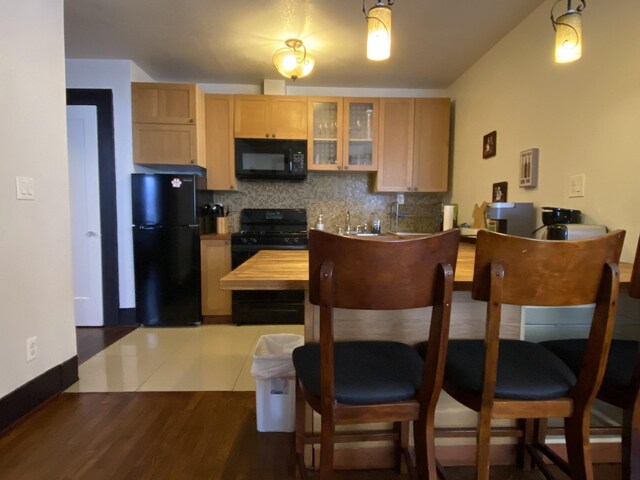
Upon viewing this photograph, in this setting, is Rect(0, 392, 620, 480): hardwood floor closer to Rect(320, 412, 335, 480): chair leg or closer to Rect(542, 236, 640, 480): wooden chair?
Rect(542, 236, 640, 480): wooden chair

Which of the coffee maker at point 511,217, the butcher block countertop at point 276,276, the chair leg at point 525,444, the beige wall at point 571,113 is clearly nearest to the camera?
the butcher block countertop at point 276,276

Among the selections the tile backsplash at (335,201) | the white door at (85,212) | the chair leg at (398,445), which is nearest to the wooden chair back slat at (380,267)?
the chair leg at (398,445)

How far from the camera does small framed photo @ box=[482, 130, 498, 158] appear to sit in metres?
2.72

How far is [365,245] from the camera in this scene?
2.75 feet

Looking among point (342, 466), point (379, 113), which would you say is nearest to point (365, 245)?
point (342, 466)

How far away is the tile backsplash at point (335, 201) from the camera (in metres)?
3.81

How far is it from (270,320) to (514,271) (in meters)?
2.72

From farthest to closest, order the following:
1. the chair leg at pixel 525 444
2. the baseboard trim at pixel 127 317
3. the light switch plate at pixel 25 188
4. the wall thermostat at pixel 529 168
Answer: the baseboard trim at pixel 127 317
the wall thermostat at pixel 529 168
the light switch plate at pixel 25 188
the chair leg at pixel 525 444

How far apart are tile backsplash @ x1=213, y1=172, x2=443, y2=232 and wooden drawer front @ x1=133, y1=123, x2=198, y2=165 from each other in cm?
65

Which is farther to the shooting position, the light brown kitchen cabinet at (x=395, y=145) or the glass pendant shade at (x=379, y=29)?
the light brown kitchen cabinet at (x=395, y=145)

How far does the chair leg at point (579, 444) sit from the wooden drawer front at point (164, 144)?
10.7ft

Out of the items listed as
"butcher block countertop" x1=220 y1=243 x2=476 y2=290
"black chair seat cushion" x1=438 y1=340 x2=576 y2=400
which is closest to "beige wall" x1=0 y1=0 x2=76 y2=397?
"butcher block countertop" x1=220 y1=243 x2=476 y2=290

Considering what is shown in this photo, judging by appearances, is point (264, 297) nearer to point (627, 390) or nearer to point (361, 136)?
point (361, 136)

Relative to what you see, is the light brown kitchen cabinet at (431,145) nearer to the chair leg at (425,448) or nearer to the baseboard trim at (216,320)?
the baseboard trim at (216,320)
